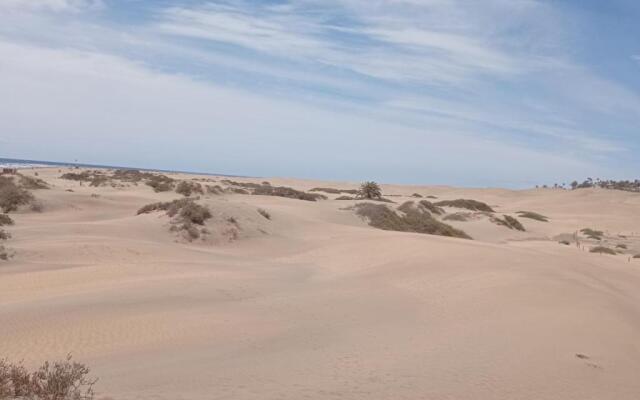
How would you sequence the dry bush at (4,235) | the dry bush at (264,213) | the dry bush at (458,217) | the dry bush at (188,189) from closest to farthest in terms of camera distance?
the dry bush at (4,235), the dry bush at (264,213), the dry bush at (188,189), the dry bush at (458,217)

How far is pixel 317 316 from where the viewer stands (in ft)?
35.2

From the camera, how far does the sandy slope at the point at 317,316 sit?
7434 mm

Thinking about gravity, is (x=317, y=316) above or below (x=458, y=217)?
below

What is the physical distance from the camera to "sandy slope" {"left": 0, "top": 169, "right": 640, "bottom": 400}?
743 cm

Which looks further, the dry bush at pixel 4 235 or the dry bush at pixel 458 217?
the dry bush at pixel 458 217

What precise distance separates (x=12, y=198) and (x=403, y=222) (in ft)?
58.3

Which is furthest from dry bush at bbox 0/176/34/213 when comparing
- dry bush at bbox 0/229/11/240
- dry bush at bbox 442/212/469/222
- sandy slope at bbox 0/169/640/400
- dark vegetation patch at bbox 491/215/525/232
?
dark vegetation patch at bbox 491/215/525/232

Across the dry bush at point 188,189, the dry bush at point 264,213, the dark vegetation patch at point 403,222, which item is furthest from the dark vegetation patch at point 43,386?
the dry bush at point 188,189

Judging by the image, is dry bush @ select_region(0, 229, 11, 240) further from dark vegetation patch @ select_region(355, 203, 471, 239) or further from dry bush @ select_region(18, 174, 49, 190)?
dark vegetation patch @ select_region(355, 203, 471, 239)

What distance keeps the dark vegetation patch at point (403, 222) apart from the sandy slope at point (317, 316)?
27.7 ft

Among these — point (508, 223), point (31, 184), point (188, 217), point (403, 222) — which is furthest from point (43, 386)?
point (508, 223)

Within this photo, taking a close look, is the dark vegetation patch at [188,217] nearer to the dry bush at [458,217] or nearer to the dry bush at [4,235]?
the dry bush at [4,235]

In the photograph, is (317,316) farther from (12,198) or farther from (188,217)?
(12,198)

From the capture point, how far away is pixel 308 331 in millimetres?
9688
